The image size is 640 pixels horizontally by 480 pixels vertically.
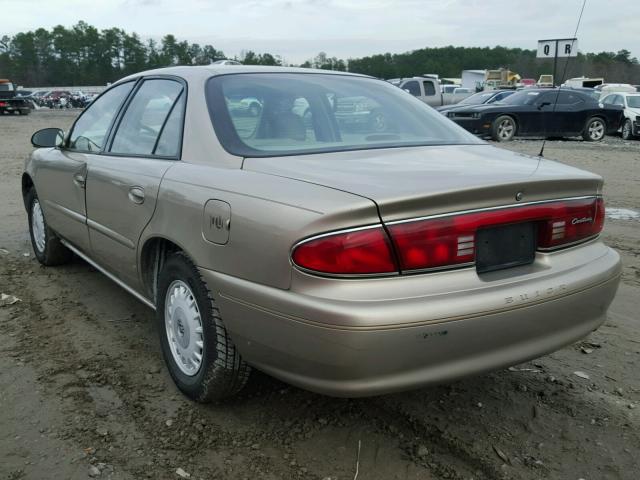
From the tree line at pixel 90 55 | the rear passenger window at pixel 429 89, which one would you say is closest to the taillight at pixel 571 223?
the rear passenger window at pixel 429 89

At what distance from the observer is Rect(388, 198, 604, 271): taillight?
2.10 m

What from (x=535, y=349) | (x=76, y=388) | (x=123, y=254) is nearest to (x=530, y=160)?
(x=535, y=349)

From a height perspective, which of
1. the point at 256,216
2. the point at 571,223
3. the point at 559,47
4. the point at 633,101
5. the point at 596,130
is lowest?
the point at 596,130

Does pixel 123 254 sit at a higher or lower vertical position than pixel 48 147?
lower

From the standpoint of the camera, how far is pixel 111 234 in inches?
135

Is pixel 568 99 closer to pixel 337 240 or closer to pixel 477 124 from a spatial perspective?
pixel 477 124

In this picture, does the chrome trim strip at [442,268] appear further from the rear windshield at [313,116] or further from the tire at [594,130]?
the tire at [594,130]

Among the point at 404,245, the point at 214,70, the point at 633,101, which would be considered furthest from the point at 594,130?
the point at 404,245

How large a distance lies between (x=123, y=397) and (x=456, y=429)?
1.56 metres

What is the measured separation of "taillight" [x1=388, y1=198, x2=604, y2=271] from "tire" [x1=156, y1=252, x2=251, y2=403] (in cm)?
86

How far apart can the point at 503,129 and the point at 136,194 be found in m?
14.4

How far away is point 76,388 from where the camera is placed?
3021 mm

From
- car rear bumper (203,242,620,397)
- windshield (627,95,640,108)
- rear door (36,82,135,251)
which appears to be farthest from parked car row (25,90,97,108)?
car rear bumper (203,242,620,397)

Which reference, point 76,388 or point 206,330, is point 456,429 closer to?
point 206,330
